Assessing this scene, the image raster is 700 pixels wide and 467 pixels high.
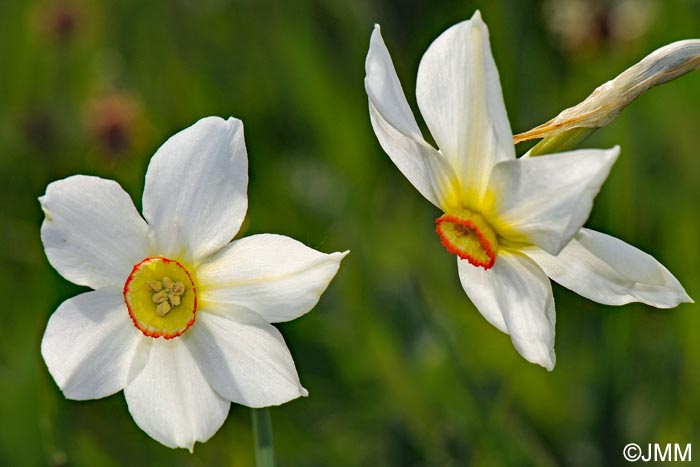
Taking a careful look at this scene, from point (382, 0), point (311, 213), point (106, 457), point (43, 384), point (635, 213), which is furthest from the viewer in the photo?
point (382, 0)

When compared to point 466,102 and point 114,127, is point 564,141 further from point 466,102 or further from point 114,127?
point 114,127

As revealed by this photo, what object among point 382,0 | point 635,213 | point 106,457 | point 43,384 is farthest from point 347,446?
point 382,0

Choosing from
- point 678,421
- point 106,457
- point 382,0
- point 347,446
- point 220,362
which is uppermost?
point 382,0

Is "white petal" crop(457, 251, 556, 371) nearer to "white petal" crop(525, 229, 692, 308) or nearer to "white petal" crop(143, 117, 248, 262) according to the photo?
"white petal" crop(525, 229, 692, 308)

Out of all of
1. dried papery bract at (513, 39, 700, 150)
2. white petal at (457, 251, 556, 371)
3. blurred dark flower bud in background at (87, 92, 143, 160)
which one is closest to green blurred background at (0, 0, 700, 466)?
blurred dark flower bud in background at (87, 92, 143, 160)

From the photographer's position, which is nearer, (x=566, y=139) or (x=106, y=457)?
(x=566, y=139)

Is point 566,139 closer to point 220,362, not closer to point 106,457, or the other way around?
point 220,362

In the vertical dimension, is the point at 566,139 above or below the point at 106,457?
above

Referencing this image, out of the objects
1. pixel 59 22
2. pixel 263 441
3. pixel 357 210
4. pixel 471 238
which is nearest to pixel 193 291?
pixel 263 441
